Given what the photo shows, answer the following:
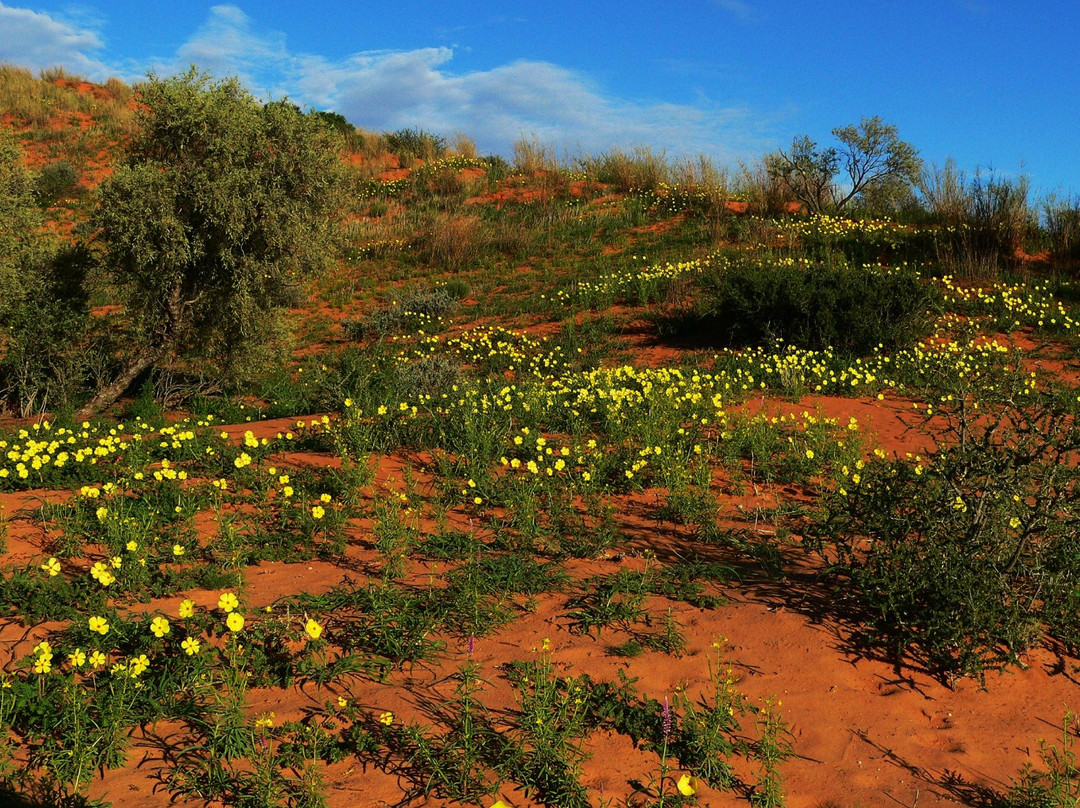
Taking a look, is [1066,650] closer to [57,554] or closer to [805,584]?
[805,584]

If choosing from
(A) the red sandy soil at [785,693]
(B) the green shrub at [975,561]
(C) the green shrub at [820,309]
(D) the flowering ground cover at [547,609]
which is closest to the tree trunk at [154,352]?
(D) the flowering ground cover at [547,609]

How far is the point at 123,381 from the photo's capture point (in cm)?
907

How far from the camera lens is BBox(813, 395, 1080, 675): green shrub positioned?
3.22 m

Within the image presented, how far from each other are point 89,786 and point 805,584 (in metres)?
3.26

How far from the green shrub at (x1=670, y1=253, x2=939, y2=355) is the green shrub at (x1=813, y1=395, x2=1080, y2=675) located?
6.47 m

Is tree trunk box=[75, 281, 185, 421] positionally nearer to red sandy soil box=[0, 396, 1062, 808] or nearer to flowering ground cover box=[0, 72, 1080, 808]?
flowering ground cover box=[0, 72, 1080, 808]

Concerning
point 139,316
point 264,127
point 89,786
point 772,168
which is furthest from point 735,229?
point 89,786

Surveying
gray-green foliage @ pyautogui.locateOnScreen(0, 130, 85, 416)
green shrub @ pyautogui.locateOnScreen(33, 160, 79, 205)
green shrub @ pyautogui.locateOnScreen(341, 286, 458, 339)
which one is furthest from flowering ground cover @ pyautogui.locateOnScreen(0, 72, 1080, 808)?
green shrub @ pyautogui.locateOnScreen(33, 160, 79, 205)

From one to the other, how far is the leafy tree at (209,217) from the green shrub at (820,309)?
219 inches

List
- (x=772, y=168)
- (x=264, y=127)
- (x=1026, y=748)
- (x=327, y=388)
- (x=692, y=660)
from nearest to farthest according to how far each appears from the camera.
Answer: (x=1026, y=748), (x=692, y=660), (x=327, y=388), (x=264, y=127), (x=772, y=168)

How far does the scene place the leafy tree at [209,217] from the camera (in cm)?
832

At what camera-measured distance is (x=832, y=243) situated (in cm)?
1443

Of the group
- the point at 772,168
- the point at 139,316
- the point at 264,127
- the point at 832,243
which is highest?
the point at 772,168

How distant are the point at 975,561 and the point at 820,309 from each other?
7219mm
